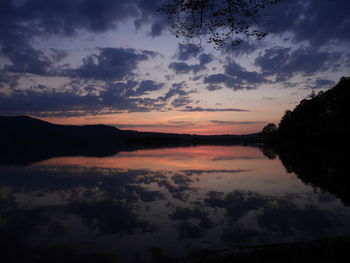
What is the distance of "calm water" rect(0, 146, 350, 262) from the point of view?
10.0 metres

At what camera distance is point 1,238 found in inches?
422

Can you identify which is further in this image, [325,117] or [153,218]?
[325,117]

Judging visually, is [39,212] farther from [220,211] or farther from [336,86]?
[336,86]

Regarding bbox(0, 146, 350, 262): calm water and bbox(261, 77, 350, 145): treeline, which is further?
bbox(261, 77, 350, 145): treeline

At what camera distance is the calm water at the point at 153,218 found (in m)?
10.0

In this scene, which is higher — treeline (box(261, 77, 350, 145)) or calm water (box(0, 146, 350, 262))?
treeline (box(261, 77, 350, 145))

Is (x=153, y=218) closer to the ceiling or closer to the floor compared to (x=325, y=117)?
closer to the floor

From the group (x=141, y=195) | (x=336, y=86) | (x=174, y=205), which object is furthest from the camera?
(x=336, y=86)

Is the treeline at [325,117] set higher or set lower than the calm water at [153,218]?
higher

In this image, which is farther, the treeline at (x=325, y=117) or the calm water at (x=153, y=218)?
the treeline at (x=325, y=117)

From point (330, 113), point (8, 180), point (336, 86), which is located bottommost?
point (8, 180)

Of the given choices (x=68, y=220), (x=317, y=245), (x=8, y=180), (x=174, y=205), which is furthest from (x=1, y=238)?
(x=8, y=180)

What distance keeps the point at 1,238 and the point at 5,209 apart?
15.9 ft

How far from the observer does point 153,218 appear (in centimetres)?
1355
